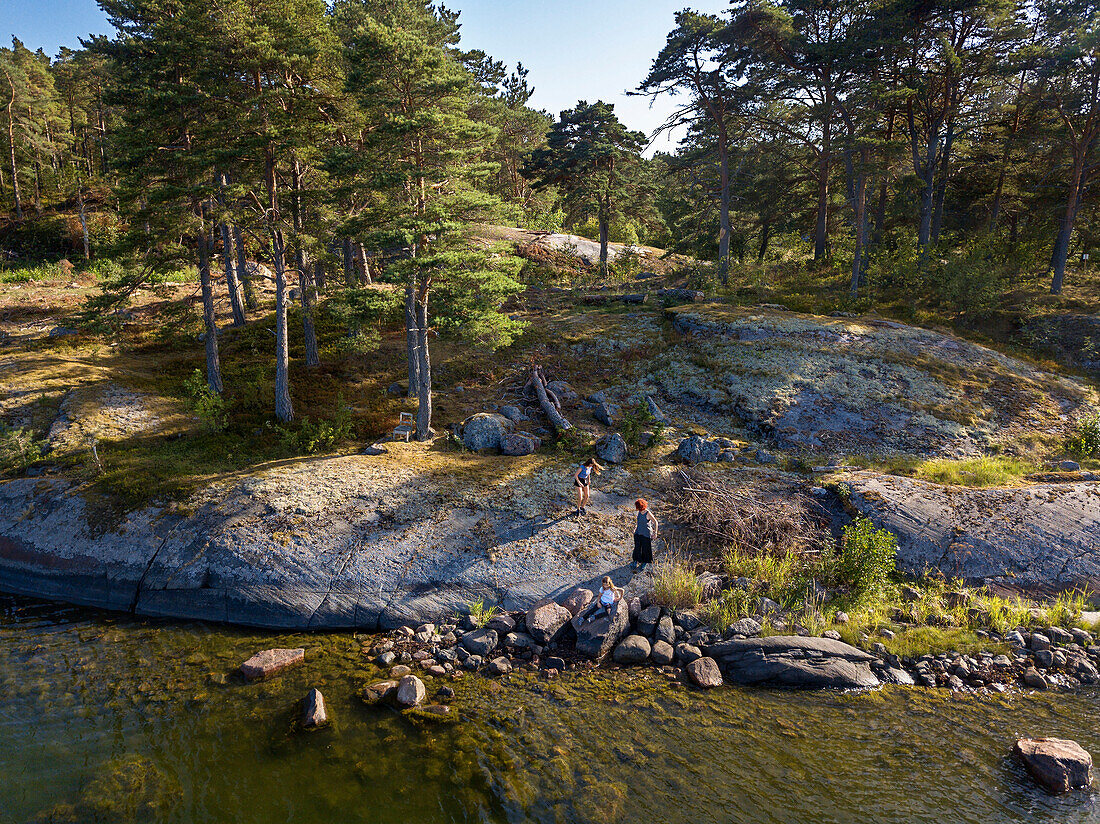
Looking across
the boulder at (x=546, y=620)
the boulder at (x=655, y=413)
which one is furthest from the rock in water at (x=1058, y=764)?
the boulder at (x=655, y=413)

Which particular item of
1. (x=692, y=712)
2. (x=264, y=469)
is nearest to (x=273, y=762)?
(x=692, y=712)

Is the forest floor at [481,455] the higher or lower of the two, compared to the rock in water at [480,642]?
higher

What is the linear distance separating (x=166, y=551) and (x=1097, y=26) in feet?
128

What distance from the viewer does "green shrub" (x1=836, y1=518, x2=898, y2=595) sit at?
11.8 meters

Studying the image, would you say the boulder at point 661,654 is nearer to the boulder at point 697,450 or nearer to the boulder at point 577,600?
the boulder at point 577,600

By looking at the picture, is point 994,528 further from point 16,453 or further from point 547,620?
point 16,453

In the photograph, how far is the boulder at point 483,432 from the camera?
17.4 m

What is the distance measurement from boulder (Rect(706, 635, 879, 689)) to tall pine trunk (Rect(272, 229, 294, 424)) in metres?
15.9

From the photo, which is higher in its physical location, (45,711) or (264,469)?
(264,469)

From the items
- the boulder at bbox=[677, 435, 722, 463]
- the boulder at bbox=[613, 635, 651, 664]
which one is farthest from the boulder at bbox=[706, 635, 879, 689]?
the boulder at bbox=[677, 435, 722, 463]

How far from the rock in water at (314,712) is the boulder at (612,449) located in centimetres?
1016

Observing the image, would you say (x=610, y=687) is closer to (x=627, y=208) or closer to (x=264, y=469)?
(x=264, y=469)

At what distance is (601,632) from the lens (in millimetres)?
10852

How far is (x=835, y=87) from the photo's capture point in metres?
26.5
